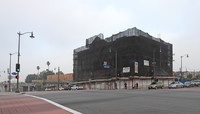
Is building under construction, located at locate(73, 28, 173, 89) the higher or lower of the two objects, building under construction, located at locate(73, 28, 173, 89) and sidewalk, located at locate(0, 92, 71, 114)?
the higher

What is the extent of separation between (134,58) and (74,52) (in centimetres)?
3183

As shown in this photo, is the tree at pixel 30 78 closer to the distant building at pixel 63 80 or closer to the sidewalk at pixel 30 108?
the distant building at pixel 63 80

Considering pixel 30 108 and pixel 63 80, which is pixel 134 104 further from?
pixel 63 80

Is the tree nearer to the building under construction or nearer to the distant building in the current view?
the distant building

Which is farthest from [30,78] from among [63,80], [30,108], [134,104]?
[134,104]

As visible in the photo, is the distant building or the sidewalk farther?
the distant building

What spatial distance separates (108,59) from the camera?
57156mm

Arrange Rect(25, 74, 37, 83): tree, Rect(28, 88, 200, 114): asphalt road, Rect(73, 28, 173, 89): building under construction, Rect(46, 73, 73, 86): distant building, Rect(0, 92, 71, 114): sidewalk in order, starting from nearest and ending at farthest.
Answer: Rect(28, 88, 200, 114): asphalt road
Rect(0, 92, 71, 114): sidewalk
Rect(73, 28, 173, 89): building under construction
Rect(46, 73, 73, 86): distant building
Rect(25, 74, 37, 83): tree

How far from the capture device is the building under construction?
164ft

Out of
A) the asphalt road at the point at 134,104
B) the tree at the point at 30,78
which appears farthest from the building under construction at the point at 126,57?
the tree at the point at 30,78

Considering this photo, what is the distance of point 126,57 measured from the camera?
50.8m

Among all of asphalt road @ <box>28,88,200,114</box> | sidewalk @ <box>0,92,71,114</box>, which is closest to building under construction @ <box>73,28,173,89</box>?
asphalt road @ <box>28,88,200,114</box>

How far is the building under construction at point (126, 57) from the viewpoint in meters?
49.9

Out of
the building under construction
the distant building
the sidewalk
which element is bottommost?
the distant building
